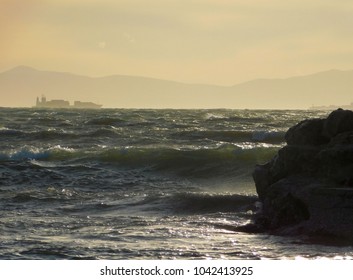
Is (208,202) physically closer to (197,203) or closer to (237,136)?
(197,203)

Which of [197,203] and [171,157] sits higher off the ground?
[171,157]

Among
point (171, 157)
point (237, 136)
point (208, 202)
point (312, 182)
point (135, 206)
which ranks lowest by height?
point (135, 206)

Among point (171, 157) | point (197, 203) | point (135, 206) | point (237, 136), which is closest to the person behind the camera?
point (135, 206)

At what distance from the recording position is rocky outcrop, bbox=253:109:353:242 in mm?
14070

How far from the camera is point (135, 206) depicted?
18.7m

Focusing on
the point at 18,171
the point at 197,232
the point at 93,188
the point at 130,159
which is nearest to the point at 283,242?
the point at 197,232

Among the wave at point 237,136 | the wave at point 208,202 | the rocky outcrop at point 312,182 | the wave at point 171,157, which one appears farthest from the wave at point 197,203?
the wave at point 237,136

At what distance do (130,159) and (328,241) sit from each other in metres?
16.8

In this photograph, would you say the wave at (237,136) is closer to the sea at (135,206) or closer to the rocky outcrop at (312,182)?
the sea at (135,206)

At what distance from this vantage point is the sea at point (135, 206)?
13.0m

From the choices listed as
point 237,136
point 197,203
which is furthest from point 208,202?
point 237,136

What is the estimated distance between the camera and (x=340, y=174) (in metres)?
15.0

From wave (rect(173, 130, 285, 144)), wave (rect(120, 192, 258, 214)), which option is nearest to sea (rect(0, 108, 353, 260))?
wave (rect(120, 192, 258, 214))

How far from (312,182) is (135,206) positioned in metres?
5.11
